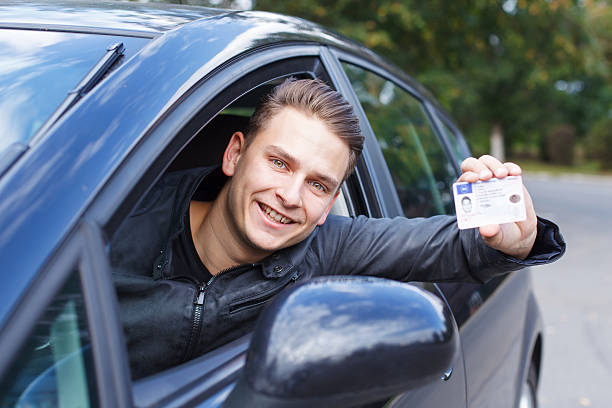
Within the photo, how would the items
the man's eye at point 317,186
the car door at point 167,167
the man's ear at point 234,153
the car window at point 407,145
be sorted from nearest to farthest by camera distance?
the car door at point 167,167 < the man's eye at point 317,186 < the man's ear at point 234,153 < the car window at point 407,145

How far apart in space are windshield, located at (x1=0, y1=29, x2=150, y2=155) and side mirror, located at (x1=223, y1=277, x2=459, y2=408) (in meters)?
0.50

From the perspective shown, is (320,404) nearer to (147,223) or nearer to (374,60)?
(147,223)

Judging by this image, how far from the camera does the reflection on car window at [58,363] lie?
85 centimetres

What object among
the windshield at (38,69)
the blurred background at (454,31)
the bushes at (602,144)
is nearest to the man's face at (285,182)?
the windshield at (38,69)

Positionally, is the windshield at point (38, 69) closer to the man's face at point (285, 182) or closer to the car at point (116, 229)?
the car at point (116, 229)

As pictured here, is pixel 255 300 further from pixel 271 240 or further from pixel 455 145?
pixel 455 145

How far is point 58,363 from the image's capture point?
952 mm

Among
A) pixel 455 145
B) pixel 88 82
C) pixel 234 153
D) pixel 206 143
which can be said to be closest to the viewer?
pixel 88 82

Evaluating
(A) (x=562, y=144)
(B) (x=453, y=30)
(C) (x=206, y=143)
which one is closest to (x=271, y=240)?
(C) (x=206, y=143)

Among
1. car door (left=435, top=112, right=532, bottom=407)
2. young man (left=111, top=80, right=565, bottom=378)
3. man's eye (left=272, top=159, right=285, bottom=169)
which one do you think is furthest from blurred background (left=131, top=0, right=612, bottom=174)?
man's eye (left=272, top=159, right=285, bottom=169)

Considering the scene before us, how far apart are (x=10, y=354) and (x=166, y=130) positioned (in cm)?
45

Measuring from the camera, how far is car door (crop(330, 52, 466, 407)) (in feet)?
5.51

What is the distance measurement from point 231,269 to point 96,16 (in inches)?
25.4

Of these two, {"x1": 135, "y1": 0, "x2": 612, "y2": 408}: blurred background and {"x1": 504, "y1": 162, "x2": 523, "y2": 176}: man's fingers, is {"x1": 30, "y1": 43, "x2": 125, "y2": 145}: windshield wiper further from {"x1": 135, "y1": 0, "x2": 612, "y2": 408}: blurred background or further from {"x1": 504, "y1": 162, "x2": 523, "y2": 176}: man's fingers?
{"x1": 135, "y1": 0, "x2": 612, "y2": 408}: blurred background
